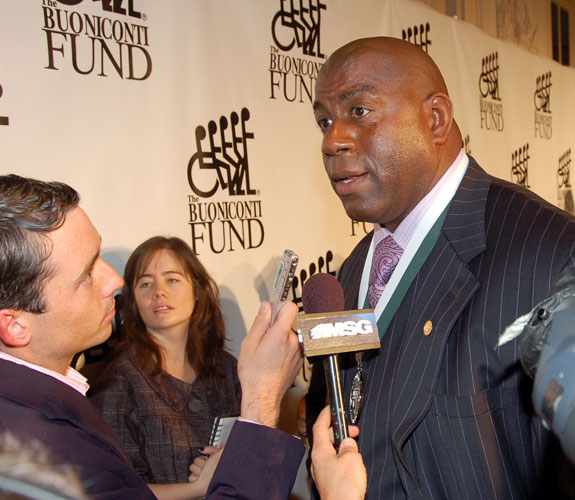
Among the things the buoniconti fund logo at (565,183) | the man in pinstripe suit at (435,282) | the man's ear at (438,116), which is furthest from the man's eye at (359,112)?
the buoniconti fund logo at (565,183)

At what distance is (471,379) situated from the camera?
99 cm

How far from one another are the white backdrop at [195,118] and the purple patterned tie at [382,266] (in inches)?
41.0

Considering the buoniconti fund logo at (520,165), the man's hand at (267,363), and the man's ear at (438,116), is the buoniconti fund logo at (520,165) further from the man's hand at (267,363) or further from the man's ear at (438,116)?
the man's hand at (267,363)

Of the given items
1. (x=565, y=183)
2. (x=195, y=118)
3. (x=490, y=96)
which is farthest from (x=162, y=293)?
(x=565, y=183)

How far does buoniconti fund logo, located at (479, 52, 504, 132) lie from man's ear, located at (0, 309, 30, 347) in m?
3.56

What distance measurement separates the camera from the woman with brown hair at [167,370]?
1918 mm

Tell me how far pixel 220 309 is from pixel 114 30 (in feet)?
3.69

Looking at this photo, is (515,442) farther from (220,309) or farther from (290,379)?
(220,309)

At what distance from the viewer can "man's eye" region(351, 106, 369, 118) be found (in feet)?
4.27

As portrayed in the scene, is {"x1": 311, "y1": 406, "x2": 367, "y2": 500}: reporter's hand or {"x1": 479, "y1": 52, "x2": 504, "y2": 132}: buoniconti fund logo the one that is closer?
{"x1": 311, "y1": 406, "x2": 367, "y2": 500}: reporter's hand

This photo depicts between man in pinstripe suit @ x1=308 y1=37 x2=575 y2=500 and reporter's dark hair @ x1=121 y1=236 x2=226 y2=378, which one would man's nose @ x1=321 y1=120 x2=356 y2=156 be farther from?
reporter's dark hair @ x1=121 y1=236 x2=226 y2=378

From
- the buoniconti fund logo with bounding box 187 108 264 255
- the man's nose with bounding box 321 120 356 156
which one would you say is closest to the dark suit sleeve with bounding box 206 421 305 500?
the man's nose with bounding box 321 120 356 156

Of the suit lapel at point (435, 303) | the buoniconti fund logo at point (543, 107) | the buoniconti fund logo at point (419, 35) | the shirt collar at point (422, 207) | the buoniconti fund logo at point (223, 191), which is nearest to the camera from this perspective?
the suit lapel at point (435, 303)

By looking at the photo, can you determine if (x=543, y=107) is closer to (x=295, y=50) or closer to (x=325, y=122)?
(x=295, y=50)
